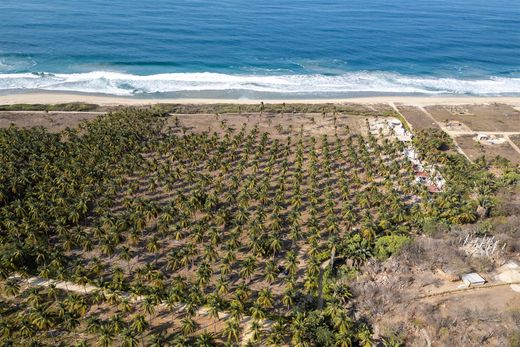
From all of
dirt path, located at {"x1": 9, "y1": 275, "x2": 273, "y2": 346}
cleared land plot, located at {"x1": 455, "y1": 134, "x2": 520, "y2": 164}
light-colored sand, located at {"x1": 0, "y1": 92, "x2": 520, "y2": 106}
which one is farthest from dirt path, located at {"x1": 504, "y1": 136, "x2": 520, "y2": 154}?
dirt path, located at {"x1": 9, "y1": 275, "x2": 273, "y2": 346}

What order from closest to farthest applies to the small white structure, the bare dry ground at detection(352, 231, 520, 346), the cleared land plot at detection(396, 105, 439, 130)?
the bare dry ground at detection(352, 231, 520, 346) < the small white structure < the cleared land plot at detection(396, 105, 439, 130)

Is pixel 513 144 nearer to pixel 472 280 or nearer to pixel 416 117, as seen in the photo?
pixel 416 117

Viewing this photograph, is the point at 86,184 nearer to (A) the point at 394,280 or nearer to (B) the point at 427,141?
(A) the point at 394,280

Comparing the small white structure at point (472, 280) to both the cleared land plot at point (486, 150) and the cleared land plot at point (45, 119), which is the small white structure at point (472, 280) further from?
the cleared land plot at point (45, 119)

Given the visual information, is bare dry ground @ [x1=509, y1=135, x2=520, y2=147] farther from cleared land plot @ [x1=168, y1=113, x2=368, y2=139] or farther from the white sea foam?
the white sea foam

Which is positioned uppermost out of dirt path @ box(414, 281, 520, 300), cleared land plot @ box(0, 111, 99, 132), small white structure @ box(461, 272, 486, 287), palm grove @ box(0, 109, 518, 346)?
cleared land plot @ box(0, 111, 99, 132)

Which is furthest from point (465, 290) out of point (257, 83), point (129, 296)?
point (257, 83)

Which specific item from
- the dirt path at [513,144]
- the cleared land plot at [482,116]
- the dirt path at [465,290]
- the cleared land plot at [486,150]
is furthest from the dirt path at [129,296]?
the cleared land plot at [482,116]
